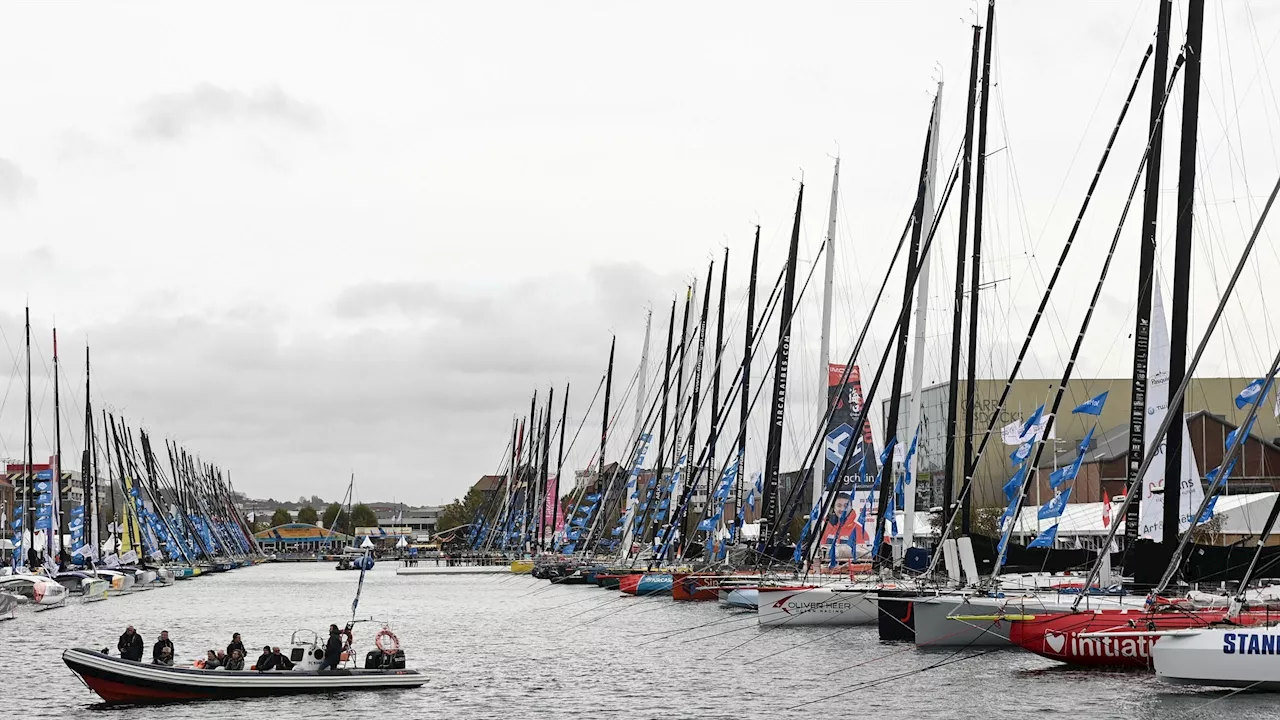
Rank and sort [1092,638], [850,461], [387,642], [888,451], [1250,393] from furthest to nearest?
[850,461], [888,451], [387,642], [1250,393], [1092,638]

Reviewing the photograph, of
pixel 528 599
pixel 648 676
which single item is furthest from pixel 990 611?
pixel 528 599

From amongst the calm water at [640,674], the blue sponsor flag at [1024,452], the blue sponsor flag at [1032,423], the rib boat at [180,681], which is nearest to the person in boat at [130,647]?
the rib boat at [180,681]

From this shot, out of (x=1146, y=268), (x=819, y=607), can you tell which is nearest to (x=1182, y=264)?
(x=1146, y=268)

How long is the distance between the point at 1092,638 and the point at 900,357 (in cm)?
2238

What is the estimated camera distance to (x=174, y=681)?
40.6 meters

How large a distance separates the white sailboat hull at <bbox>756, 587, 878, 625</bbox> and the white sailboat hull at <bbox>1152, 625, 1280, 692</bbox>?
2379 cm

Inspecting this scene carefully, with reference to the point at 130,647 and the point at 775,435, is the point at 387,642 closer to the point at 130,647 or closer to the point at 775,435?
the point at 130,647

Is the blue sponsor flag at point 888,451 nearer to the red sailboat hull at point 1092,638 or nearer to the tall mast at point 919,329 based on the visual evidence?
the tall mast at point 919,329

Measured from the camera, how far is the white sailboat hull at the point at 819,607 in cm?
5797

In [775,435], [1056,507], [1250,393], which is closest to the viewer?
[1250,393]

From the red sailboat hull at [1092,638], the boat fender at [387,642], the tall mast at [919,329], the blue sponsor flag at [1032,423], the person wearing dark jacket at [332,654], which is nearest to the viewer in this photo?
the red sailboat hull at [1092,638]

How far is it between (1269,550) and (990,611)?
7.80 meters

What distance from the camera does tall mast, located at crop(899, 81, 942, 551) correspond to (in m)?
54.8

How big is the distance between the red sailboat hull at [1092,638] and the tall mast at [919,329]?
44.8 ft
